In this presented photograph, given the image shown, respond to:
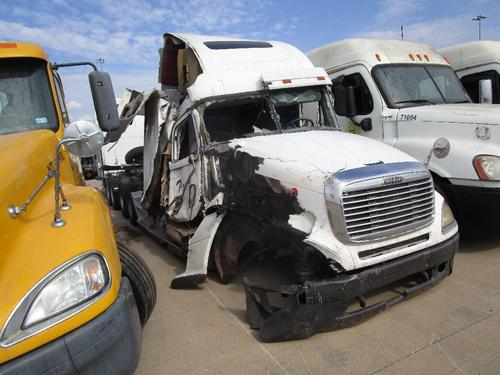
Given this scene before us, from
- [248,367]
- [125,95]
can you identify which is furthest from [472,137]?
[125,95]

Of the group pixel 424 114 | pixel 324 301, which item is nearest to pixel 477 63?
pixel 424 114

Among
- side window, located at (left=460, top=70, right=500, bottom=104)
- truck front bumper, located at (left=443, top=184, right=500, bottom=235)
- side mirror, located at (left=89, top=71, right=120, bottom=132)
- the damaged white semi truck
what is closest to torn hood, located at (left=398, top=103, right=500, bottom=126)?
truck front bumper, located at (left=443, top=184, right=500, bottom=235)

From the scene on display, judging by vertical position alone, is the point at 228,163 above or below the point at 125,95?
below

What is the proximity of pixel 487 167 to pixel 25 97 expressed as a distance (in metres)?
4.91

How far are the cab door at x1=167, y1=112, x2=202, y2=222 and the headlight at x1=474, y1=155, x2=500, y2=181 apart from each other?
3.14 metres

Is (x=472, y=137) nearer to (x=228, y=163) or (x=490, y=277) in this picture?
(x=490, y=277)

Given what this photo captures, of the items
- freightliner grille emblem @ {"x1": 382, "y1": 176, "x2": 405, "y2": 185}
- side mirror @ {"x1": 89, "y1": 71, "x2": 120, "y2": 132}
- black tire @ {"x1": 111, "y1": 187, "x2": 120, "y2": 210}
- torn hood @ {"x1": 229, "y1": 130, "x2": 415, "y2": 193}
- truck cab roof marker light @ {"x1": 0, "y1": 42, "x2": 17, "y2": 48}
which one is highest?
truck cab roof marker light @ {"x1": 0, "y1": 42, "x2": 17, "y2": 48}

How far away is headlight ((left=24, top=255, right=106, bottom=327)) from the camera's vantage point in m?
2.00

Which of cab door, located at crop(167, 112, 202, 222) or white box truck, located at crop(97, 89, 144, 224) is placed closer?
cab door, located at crop(167, 112, 202, 222)

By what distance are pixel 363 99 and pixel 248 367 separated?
466 centimetres

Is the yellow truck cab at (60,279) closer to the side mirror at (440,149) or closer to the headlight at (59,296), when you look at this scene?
the headlight at (59,296)

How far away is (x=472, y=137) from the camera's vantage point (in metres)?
5.05

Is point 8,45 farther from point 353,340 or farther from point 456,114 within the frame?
point 456,114

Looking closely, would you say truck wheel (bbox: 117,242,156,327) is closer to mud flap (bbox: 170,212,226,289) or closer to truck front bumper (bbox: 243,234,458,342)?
truck front bumper (bbox: 243,234,458,342)
